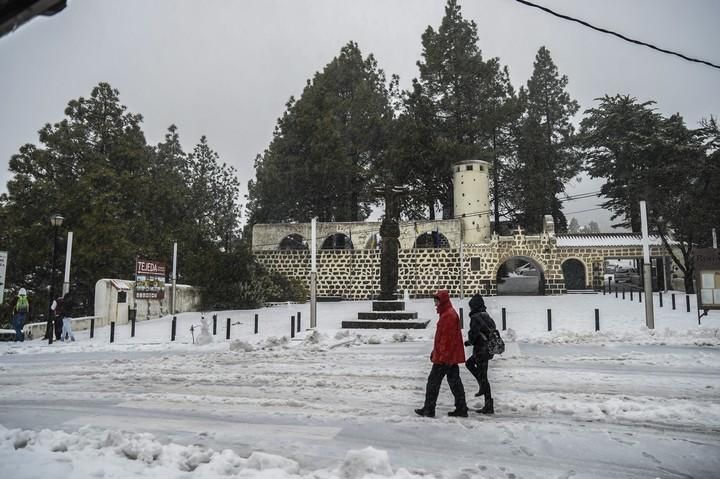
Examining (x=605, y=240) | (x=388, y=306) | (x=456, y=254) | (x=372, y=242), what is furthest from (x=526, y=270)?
(x=388, y=306)

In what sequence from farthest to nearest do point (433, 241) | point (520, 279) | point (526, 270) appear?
point (526, 270)
point (520, 279)
point (433, 241)

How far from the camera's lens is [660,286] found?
1218 inches

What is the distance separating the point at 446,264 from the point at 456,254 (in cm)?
85

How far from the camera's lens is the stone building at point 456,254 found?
97.5 feet

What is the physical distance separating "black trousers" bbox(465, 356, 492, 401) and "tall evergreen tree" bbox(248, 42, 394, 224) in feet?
89.9

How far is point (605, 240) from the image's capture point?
106 feet

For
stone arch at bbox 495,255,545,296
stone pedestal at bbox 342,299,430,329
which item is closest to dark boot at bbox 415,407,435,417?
stone pedestal at bbox 342,299,430,329

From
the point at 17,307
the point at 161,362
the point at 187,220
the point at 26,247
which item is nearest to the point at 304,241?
the point at 187,220

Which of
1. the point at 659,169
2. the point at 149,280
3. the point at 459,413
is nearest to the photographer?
the point at 459,413

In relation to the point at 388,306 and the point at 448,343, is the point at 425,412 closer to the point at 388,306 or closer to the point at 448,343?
the point at 448,343

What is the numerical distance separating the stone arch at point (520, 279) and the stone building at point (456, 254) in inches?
4.8

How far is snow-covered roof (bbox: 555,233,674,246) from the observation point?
3135 cm

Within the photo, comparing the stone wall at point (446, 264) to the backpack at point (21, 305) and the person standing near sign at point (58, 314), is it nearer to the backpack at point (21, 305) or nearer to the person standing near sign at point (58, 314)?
the person standing near sign at point (58, 314)

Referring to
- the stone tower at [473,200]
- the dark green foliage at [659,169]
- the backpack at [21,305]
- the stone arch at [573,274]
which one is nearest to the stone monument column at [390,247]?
the backpack at [21,305]
